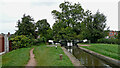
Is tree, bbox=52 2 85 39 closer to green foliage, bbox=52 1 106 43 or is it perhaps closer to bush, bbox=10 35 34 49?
green foliage, bbox=52 1 106 43

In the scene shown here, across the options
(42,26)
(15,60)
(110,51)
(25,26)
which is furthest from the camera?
(42,26)

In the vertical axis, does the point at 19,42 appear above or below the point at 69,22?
below

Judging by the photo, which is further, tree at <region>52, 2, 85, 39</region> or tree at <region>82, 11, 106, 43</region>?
tree at <region>82, 11, 106, 43</region>

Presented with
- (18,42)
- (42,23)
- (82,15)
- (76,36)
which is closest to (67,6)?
(82,15)

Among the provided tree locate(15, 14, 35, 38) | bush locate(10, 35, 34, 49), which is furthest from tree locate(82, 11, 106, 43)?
bush locate(10, 35, 34, 49)

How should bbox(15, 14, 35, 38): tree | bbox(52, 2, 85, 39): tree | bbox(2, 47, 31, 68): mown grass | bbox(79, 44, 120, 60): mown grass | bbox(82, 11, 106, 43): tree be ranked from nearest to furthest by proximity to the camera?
bbox(2, 47, 31, 68): mown grass < bbox(79, 44, 120, 60): mown grass < bbox(52, 2, 85, 39): tree < bbox(15, 14, 35, 38): tree < bbox(82, 11, 106, 43): tree

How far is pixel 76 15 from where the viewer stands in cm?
2711

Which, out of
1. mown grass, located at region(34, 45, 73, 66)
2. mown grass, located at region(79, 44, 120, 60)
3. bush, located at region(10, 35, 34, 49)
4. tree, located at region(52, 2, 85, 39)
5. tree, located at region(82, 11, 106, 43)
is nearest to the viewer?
mown grass, located at region(34, 45, 73, 66)

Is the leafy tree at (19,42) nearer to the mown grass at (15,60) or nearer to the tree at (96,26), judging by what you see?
the mown grass at (15,60)

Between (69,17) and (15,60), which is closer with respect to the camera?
(15,60)

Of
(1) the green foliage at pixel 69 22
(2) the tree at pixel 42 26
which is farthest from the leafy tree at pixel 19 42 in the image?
(2) the tree at pixel 42 26

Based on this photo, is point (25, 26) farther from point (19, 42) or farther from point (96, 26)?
point (96, 26)

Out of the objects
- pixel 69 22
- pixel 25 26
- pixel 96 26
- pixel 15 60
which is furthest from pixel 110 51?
pixel 25 26

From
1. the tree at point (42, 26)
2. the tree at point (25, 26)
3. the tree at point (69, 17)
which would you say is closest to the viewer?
the tree at point (69, 17)
